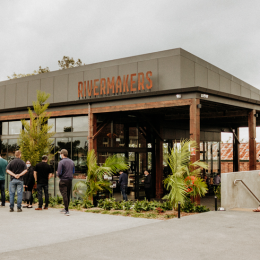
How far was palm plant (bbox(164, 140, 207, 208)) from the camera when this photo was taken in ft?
36.8

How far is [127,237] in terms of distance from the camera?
7.53 m

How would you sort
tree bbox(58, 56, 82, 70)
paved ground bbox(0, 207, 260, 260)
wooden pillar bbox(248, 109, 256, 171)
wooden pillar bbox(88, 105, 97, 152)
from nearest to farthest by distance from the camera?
paved ground bbox(0, 207, 260, 260) → wooden pillar bbox(88, 105, 97, 152) → wooden pillar bbox(248, 109, 256, 171) → tree bbox(58, 56, 82, 70)

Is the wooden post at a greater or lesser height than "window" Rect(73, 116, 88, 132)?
lesser

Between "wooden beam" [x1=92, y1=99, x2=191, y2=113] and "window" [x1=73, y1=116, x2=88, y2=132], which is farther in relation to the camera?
"window" [x1=73, y1=116, x2=88, y2=132]

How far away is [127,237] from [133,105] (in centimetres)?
757

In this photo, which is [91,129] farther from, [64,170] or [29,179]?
[64,170]

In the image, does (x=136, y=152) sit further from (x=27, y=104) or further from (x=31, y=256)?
(x=31, y=256)

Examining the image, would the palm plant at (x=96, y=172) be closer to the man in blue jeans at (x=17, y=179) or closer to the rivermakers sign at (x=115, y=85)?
the man in blue jeans at (x=17, y=179)

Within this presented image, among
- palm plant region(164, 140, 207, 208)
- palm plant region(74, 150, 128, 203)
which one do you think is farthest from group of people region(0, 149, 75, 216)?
palm plant region(164, 140, 207, 208)

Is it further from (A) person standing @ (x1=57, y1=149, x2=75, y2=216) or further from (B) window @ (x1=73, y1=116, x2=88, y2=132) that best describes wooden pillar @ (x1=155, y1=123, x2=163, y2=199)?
(A) person standing @ (x1=57, y1=149, x2=75, y2=216)

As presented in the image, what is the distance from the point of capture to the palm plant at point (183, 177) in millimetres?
11211

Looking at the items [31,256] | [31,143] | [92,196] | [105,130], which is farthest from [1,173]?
[31,256]

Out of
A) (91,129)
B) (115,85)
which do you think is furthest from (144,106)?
(91,129)

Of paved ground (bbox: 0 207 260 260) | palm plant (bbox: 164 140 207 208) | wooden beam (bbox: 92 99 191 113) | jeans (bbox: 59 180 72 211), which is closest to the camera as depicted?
paved ground (bbox: 0 207 260 260)
